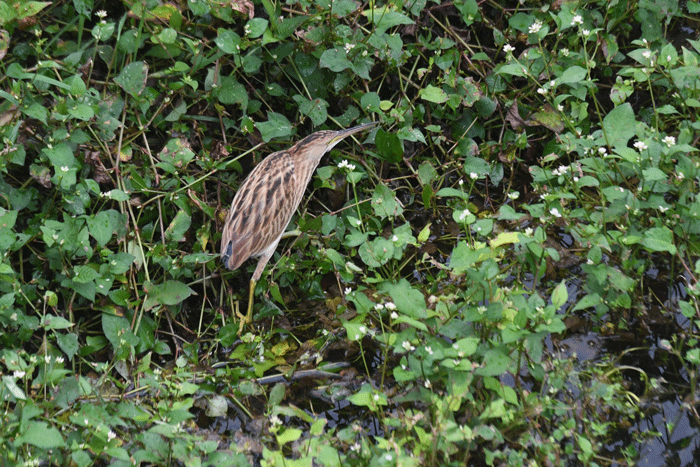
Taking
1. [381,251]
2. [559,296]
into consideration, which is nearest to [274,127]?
[381,251]

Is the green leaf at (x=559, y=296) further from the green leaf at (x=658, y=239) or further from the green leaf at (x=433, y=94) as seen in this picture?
the green leaf at (x=433, y=94)

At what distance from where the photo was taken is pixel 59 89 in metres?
4.12

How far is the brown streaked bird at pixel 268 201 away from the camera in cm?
407

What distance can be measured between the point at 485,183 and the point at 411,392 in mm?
1877

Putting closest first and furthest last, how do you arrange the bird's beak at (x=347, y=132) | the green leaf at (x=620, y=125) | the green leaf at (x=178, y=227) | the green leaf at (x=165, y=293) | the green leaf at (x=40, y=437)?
the green leaf at (x=40, y=437)
the green leaf at (x=620, y=125)
the green leaf at (x=165, y=293)
the green leaf at (x=178, y=227)
the bird's beak at (x=347, y=132)

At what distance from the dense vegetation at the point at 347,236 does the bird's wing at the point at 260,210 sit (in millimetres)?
136

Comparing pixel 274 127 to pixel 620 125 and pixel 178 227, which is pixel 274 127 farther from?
pixel 620 125

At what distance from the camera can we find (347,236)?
3709 millimetres

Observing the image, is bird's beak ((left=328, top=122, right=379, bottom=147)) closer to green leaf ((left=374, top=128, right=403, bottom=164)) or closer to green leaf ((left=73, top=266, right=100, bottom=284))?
green leaf ((left=374, top=128, right=403, bottom=164))

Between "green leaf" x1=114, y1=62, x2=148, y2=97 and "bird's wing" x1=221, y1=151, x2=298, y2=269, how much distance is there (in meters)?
0.77

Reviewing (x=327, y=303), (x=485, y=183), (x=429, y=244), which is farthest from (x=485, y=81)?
(x=327, y=303)

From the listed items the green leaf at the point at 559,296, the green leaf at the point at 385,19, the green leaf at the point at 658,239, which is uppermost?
the green leaf at the point at 385,19

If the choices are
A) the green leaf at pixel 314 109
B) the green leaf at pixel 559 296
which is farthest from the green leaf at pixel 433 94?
the green leaf at pixel 559 296

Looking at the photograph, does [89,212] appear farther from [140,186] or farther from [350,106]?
[350,106]
